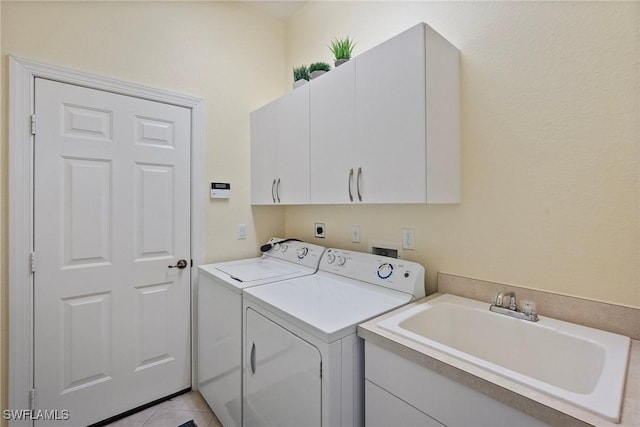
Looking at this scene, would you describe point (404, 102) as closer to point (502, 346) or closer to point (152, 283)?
point (502, 346)

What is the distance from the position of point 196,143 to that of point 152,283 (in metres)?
1.01

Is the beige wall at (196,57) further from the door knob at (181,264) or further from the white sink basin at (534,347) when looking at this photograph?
the white sink basin at (534,347)

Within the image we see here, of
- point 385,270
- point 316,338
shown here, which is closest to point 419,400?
point 316,338

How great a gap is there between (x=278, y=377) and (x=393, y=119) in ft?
4.09

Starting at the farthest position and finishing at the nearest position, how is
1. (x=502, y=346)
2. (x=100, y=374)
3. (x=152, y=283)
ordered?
(x=152, y=283) → (x=100, y=374) → (x=502, y=346)

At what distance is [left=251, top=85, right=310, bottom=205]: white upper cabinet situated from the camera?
1.84 meters

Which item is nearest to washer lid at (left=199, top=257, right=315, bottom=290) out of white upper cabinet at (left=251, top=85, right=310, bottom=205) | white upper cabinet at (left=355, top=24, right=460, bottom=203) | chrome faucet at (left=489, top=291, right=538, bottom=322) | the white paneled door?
the white paneled door

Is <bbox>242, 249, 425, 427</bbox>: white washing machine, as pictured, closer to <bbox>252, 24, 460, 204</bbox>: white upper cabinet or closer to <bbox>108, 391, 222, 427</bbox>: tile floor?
<bbox>252, 24, 460, 204</bbox>: white upper cabinet

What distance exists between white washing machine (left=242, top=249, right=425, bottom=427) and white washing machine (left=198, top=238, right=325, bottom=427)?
0.37ft

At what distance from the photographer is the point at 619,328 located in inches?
40.8

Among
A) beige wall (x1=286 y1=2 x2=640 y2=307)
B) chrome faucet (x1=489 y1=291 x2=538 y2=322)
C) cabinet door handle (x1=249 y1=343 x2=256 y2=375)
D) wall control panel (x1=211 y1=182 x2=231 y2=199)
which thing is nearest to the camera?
beige wall (x1=286 y1=2 x2=640 y2=307)

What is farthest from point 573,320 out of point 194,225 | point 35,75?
point 35,75

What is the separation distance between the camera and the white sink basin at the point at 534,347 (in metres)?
0.74

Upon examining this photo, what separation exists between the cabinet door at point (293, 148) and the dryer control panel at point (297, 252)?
0.36m
